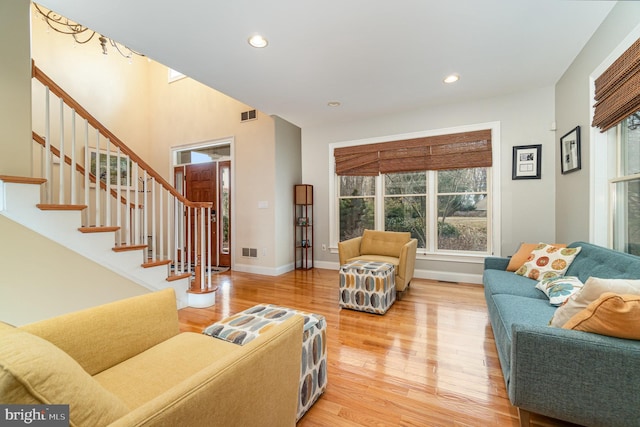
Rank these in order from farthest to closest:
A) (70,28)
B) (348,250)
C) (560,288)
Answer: (348,250) < (70,28) < (560,288)

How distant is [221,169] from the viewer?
5152 mm

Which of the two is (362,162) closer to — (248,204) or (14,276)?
(248,204)

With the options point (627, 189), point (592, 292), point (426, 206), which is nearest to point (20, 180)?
point (592, 292)

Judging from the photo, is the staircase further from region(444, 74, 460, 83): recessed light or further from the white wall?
the white wall

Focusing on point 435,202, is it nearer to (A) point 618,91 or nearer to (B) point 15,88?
(A) point 618,91

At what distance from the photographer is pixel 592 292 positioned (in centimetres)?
130

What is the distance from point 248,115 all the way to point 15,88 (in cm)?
304

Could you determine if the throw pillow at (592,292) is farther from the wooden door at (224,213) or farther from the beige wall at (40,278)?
the wooden door at (224,213)

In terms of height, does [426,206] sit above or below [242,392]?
above

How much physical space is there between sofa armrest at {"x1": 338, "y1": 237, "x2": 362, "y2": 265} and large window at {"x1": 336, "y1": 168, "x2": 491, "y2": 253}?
0.81 m

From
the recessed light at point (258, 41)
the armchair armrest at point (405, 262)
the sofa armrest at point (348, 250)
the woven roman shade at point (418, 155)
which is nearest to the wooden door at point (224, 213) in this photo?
the woven roman shade at point (418, 155)

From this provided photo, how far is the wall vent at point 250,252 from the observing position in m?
4.78

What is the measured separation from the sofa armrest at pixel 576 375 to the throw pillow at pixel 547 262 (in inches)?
55.3

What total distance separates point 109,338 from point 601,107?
3836 mm
